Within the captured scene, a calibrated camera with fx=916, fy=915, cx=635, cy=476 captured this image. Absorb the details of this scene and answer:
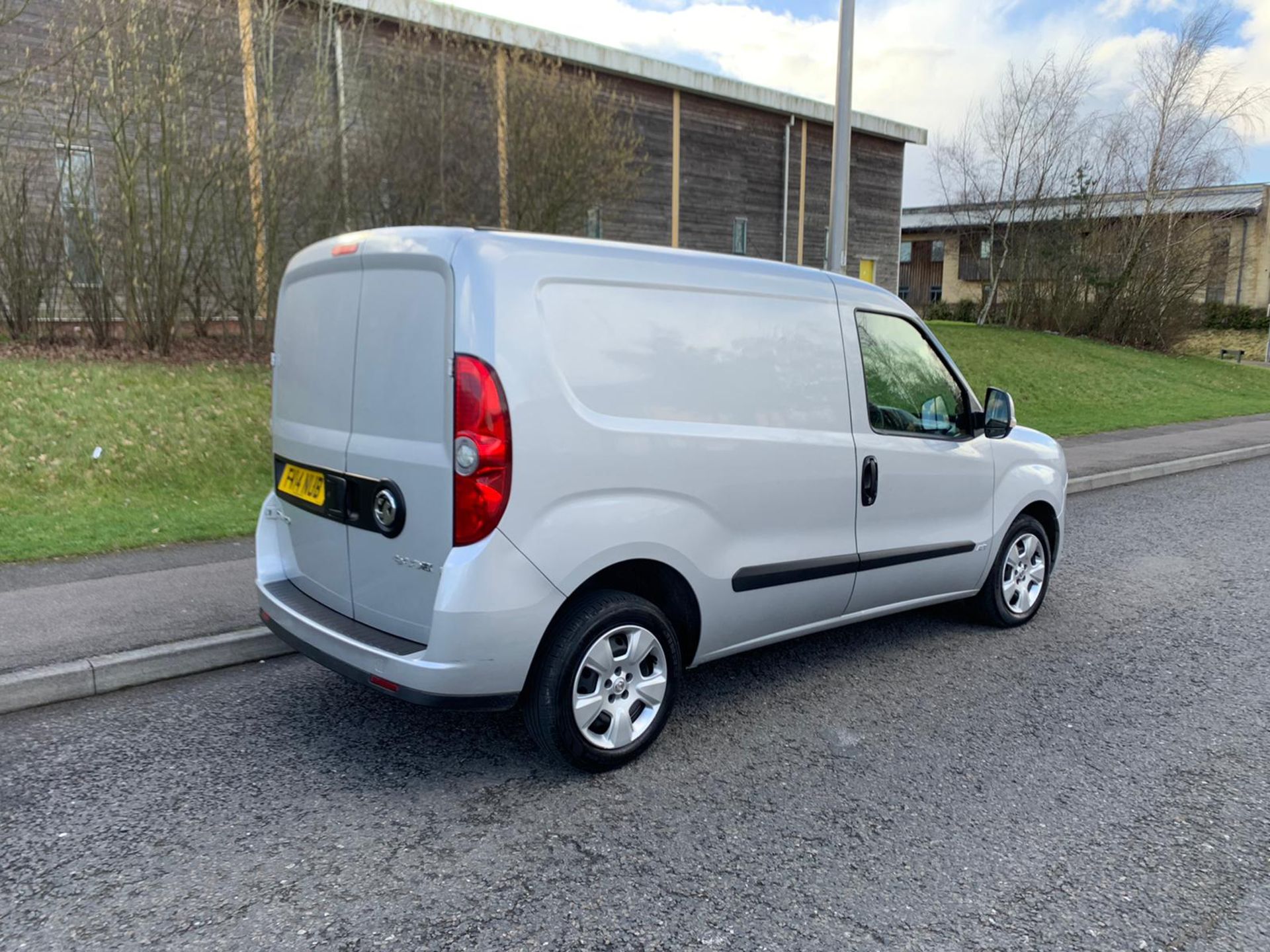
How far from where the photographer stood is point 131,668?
13.9ft

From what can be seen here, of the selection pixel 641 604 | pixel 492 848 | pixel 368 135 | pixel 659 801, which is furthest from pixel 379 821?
pixel 368 135

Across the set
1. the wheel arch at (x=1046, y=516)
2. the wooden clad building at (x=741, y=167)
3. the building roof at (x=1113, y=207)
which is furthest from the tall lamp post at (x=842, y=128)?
the building roof at (x=1113, y=207)

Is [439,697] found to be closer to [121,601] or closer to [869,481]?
[869,481]

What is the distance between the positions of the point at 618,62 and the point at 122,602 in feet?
67.0

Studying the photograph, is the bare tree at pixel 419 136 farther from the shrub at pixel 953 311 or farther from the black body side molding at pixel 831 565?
the shrub at pixel 953 311

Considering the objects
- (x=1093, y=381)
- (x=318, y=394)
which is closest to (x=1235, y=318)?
(x=1093, y=381)

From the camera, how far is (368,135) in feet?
45.3

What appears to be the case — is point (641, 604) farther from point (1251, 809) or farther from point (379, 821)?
point (1251, 809)

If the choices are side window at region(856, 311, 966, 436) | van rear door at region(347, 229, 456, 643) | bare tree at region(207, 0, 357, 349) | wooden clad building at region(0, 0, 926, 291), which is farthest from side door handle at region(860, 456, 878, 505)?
wooden clad building at region(0, 0, 926, 291)

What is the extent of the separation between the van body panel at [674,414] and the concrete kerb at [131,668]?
2247 millimetres

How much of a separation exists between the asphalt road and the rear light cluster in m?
1.07

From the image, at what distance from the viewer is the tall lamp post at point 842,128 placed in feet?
32.2

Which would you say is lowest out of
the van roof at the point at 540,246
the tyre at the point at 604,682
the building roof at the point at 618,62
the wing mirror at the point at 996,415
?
the tyre at the point at 604,682

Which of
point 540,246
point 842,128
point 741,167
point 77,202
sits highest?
point 741,167
